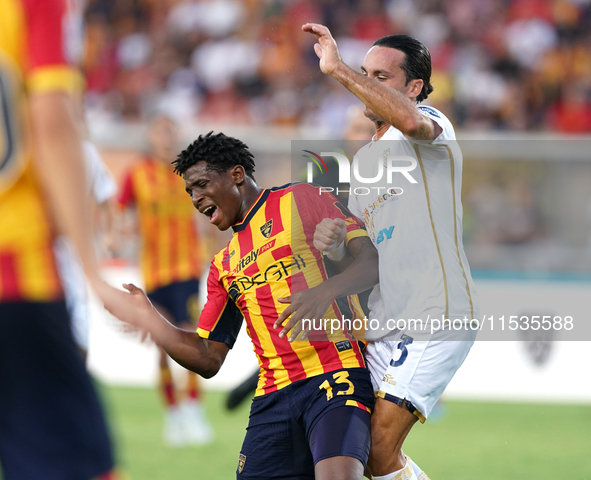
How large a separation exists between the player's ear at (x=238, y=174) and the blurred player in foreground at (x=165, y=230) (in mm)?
4067

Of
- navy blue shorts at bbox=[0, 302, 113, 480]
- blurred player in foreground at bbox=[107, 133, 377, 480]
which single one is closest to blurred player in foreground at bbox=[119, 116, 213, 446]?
blurred player in foreground at bbox=[107, 133, 377, 480]

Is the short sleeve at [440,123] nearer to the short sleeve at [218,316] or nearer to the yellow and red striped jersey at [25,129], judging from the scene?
the short sleeve at [218,316]

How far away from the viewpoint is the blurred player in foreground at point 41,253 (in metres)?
1.85

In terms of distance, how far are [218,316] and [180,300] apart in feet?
13.4

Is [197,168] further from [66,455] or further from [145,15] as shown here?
[145,15]

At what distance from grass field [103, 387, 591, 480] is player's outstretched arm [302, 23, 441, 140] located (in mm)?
2926

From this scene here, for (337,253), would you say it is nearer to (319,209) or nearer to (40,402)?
(319,209)

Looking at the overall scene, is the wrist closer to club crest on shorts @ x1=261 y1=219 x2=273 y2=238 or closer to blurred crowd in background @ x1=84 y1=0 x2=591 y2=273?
club crest on shorts @ x1=261 y1=219 x2=273 y2=238

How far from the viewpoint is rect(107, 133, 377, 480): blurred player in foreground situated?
10.5 ft

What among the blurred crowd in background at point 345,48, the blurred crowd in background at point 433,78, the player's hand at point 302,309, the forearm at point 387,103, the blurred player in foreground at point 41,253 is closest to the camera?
the blurred player in foreground at point 41,253

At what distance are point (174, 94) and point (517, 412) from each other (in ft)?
25.7

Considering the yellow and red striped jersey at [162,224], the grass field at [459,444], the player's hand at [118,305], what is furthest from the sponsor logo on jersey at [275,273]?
the yellow and red striped jersey at [162,224]

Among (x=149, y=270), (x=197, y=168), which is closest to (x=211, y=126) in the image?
(x=149, y=270)

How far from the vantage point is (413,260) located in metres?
3.33
